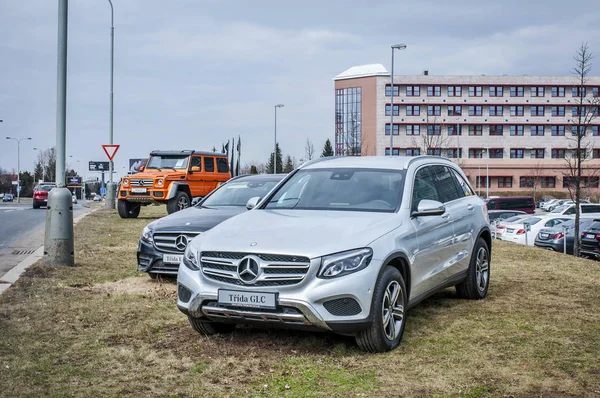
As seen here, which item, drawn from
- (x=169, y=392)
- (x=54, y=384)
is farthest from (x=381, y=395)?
(x=54, y=384)

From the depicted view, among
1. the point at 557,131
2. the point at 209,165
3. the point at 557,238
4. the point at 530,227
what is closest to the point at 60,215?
the point at 209,165

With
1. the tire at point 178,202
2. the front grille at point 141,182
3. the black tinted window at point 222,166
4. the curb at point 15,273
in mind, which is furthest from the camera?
the black tinted window at point 222,166

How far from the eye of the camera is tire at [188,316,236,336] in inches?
226

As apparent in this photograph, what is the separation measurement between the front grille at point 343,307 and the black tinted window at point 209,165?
18.3 m

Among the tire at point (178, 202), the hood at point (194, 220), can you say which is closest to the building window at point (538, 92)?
the tire at point (178, 202)

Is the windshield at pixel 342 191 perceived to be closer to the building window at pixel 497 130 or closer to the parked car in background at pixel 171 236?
the parked car in background at pixel 171 236

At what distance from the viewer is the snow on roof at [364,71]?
91.1 meters

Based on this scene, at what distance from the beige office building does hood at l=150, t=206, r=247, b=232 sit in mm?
79769

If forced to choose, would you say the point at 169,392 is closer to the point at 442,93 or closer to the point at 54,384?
the point at 54,384

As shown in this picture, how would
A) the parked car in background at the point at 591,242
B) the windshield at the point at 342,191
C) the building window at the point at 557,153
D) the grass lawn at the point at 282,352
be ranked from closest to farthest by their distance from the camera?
the grass lawn at the point at 282,352, the windshield at the point at 342,191, the parked car in background at the point at 591,242, the building window at the point at 557,153

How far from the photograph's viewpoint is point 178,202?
2158 cm

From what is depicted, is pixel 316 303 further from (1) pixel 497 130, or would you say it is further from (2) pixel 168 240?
(1) pixel 497 130

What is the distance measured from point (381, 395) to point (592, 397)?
52.7 inches

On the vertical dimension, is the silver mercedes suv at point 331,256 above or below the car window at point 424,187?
below
